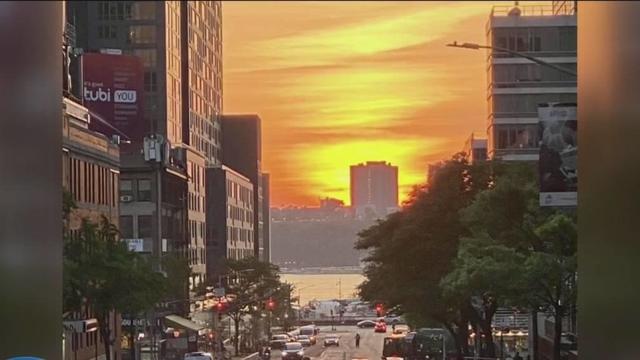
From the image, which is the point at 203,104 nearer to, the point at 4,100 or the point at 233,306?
the point at 233,306

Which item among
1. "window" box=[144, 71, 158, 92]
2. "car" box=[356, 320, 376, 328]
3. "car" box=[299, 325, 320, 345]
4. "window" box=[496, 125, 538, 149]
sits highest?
"window" box=[144, 71, 158, 92]

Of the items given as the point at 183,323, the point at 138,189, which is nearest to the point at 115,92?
the point at 138,189

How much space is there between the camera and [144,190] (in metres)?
51.9

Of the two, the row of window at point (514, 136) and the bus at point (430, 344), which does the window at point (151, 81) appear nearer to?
the row of window at point (514, 136)

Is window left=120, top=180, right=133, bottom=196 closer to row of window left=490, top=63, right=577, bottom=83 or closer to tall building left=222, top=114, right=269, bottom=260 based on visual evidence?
tall building left=222, top=114, right=269, bottom=260

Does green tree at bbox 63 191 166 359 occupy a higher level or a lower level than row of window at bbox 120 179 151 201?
lower

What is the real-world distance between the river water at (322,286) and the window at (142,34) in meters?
55.4

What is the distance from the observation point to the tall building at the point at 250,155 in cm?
3975

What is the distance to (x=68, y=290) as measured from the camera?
2439cm

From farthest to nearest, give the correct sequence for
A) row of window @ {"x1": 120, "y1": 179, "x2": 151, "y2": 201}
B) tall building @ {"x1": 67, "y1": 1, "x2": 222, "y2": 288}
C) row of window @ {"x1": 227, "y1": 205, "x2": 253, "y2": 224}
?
tall building @ {"x1": 67, "y1": 1, "x2": 222, "y2": 288} → row of window @ {"x1": 120, "y1": 179, "x2": 151, "y2": 201} → row of window @ {"x1": 227, "y1": 205, "x2": 253, "y2": 224}

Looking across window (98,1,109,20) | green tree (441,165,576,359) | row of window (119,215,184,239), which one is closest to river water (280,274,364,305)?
green tree (441,165,576,359)

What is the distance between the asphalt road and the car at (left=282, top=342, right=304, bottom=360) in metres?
0.16

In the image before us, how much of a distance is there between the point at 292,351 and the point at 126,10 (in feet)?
209

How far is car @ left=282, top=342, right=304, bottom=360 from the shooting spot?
1006 inches
